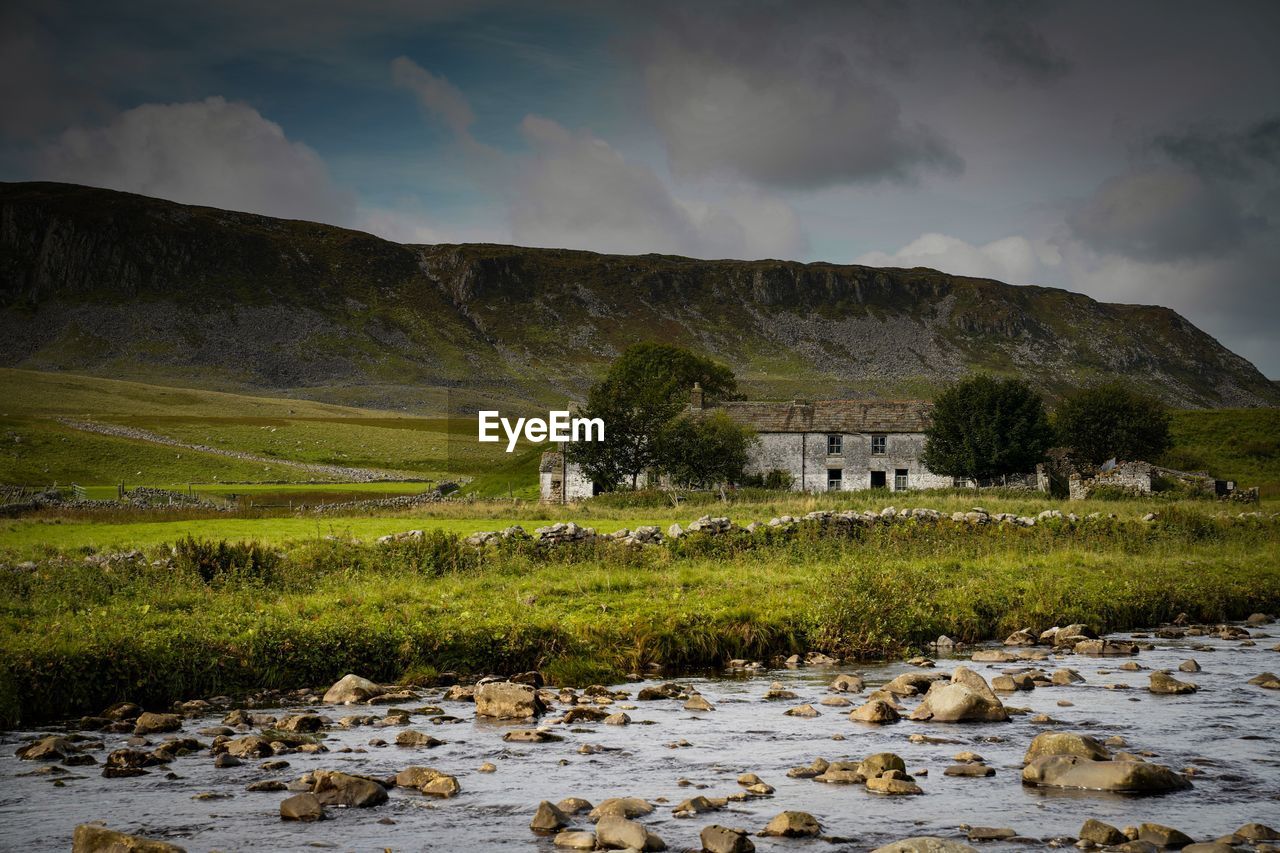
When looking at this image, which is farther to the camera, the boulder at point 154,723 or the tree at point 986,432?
the tree at point 986,432

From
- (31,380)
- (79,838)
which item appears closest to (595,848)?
(79,838)

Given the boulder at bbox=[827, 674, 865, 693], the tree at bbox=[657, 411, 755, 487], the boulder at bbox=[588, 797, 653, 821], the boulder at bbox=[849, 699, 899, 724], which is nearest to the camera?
the boulder at bbox=[588, 797, 653, 821]

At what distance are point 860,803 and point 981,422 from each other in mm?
65034

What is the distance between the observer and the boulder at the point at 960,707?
49.9ft

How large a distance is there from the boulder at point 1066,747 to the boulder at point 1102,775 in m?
0.33

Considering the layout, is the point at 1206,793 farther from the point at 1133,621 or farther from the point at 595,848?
the point at 1133,621

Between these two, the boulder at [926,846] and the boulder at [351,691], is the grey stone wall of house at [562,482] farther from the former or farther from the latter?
the boulder at [926,846]

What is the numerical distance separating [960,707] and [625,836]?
7146mm

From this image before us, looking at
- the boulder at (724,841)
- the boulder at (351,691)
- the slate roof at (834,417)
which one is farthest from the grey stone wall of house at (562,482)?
the boulder at (724,841)

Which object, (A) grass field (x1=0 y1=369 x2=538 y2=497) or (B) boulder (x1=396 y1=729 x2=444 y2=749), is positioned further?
(A) grass field (x1=0 y1=369 x2=538 y2=497)

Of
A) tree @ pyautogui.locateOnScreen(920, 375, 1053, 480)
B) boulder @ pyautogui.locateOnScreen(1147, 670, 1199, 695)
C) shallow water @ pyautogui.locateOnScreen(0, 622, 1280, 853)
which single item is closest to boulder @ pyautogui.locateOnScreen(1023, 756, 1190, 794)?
shallow water @ pyautogui.locateOnScreen(0, 622, 1280, 853)

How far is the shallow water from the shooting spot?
10.5 metres

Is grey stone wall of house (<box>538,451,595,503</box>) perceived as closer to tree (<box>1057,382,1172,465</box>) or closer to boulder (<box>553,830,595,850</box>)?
tree (<box>1057,382,1172,465</box>)

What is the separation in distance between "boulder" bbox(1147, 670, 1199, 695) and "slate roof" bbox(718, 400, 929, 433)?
60.6 m
